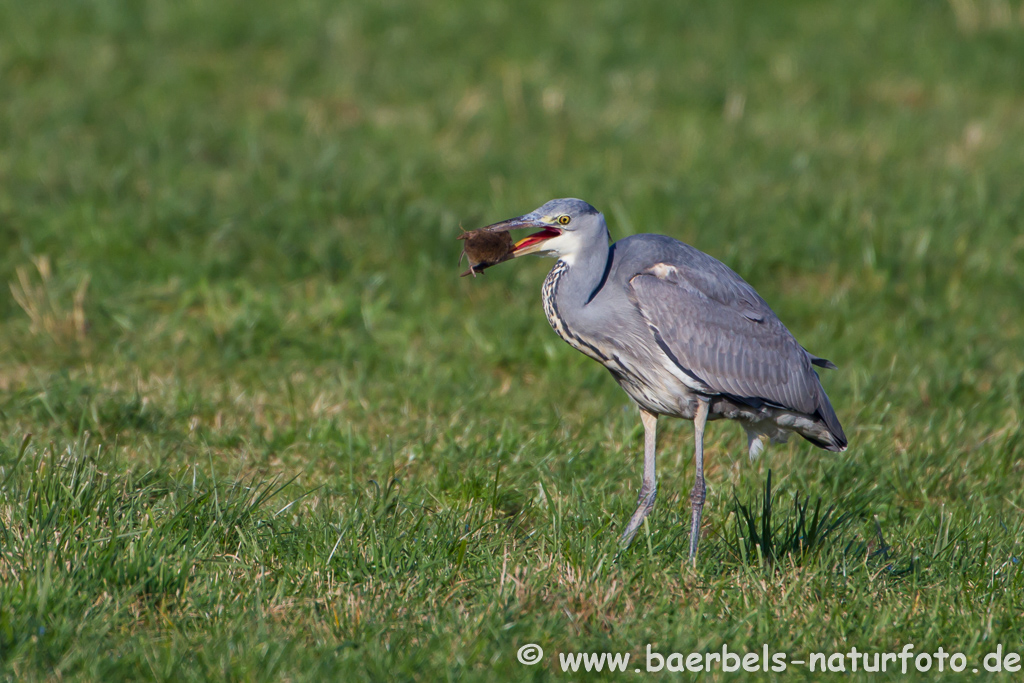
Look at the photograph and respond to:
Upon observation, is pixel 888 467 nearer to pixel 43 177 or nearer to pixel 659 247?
pixel 659 247

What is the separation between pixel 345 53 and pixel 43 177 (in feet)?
10.6

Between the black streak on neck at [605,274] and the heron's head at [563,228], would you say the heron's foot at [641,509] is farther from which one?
the heron's head at [563,228]

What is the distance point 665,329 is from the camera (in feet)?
A: 14.1

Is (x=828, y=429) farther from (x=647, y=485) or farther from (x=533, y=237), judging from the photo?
(x=533, y=237)

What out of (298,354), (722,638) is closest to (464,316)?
(298,354)

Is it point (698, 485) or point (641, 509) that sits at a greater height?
point (698, 485)

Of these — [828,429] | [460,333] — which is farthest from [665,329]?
[460,333]

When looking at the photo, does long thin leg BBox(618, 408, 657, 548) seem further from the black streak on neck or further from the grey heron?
the black streak on neck

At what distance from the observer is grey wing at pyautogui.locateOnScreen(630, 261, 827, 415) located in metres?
4.33

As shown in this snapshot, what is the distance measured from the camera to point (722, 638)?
3564mm

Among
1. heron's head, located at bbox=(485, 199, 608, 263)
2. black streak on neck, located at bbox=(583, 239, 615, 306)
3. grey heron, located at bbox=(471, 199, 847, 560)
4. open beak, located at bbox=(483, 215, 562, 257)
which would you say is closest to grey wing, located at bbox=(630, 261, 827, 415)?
grey heron, located at bbox=(471, 199, 847, 560)

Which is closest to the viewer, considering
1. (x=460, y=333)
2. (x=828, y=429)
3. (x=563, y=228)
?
(x=563, y=228)

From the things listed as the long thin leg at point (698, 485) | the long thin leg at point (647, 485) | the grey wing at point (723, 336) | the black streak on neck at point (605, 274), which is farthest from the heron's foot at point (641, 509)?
the black streak on neck at point (605, 274)

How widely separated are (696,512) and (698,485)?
0.12m
